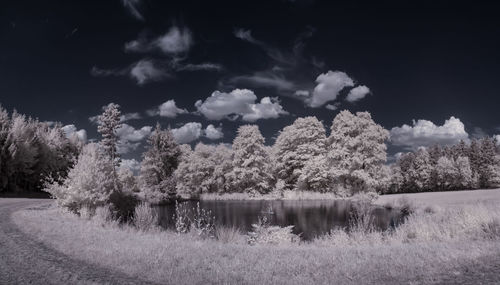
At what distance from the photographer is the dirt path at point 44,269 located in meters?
6.33

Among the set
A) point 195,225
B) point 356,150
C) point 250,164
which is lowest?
point 195,225

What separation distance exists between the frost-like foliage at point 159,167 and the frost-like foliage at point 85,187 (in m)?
27.3

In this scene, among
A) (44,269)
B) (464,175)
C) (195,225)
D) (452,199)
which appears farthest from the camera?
(464,175)

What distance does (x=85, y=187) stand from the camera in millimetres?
20078

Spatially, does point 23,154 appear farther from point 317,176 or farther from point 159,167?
point 317,176

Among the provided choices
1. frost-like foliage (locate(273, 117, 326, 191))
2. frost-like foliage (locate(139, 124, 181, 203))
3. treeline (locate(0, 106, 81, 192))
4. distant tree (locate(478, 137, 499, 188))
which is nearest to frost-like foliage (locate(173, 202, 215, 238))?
treeline (locate(0, 106, 81, 192))

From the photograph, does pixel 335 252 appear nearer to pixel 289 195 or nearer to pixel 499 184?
pixel 289 195

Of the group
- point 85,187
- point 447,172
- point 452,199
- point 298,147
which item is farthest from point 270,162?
point 447,172

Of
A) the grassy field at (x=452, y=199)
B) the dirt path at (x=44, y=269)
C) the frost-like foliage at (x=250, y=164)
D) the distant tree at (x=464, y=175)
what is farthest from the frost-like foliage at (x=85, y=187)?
the distant tree at (x=464, y=175)

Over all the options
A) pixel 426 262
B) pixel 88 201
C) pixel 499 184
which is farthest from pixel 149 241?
pixel 499 184

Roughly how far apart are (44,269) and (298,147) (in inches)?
1952

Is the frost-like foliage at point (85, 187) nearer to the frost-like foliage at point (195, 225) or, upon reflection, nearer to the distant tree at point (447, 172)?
the frost-like foliage at point (195, 225)

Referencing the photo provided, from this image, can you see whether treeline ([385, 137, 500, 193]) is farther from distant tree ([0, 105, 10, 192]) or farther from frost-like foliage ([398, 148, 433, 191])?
distant tree ([0, 105, 10, 192])

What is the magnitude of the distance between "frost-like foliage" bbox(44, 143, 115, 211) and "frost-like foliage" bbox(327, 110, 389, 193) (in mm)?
34217
